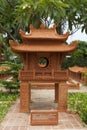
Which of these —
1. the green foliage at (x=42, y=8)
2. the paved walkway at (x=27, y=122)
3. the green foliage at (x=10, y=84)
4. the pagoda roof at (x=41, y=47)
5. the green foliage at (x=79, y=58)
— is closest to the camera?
Result: the paved walkway at (x=27, y=122)

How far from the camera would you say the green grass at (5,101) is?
14.9 meters

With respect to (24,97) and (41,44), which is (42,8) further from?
(24,97)

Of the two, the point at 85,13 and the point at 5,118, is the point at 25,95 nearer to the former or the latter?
the point at 5,118

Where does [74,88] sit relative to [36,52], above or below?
below

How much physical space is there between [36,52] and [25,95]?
216 cm

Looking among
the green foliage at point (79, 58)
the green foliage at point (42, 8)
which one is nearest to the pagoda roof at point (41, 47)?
the green foliage at point (42, 8)

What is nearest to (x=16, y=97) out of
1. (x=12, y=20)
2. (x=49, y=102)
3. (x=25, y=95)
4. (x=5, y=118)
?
(x=49, y=102)

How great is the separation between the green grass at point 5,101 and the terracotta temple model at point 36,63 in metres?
0.95

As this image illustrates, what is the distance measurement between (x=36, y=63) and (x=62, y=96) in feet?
6.79

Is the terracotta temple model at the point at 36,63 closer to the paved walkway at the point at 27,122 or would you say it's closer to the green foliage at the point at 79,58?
the paved walkway at the point at 27,122

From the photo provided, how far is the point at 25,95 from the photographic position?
15.5 m

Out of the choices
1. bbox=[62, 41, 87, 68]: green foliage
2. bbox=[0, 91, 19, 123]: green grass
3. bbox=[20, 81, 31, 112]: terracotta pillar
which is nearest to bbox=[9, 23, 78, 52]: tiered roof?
bbox=[20, 81, 31, 112]: terracotta pillar

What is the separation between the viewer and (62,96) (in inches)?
614

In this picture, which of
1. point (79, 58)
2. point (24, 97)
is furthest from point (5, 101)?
point (79, 58)
